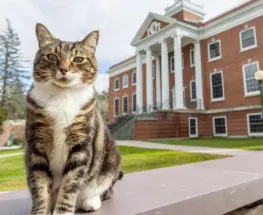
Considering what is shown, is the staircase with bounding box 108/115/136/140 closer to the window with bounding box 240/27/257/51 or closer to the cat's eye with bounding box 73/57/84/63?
the window with bounding box 240/27/257/51

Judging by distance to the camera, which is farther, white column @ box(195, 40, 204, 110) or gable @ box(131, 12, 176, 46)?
gable @ box(131, 12, 176, 46)

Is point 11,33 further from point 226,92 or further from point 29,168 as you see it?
point 29,168

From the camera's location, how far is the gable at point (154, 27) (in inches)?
898

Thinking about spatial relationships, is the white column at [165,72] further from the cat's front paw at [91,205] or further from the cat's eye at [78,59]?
the cat's front paw at [91,205]

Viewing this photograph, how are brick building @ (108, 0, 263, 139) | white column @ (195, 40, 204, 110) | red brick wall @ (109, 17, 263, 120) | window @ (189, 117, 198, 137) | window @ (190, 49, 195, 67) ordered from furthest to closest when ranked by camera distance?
window @ (190, 49, 195, 67) → white column @ (195, 40, 204, 110) → window @ (189, 117, 198, 137) → brick building @ (108, 0, 263, 139) → red brick wall @ (109, 17, 263, 120)

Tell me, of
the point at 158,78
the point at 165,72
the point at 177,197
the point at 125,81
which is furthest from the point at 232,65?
the point at 177,197

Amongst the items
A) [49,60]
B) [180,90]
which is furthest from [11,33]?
[49,60]

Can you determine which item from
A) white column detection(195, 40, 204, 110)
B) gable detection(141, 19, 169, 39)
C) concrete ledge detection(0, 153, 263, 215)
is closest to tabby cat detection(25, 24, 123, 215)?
concrete ledge detection(0, 153, 263, 215)

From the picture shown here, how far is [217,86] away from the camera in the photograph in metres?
20.9

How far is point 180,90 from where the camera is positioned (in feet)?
67.7

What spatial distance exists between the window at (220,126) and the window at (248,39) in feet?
18.7

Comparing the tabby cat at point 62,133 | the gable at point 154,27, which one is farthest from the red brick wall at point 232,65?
the tabby cat at point 62,133

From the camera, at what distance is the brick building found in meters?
18.5

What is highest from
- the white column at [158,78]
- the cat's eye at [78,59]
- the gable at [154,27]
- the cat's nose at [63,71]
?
the gable at [154,27]
